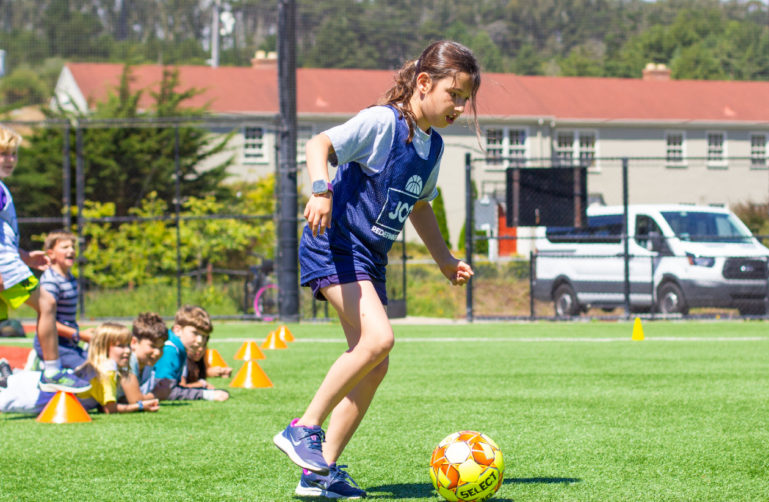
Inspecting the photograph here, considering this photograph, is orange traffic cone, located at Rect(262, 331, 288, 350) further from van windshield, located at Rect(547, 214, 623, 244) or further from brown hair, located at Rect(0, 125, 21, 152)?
van windshield, located at Rect(547, 214, 623, 244)

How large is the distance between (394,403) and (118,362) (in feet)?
6.55

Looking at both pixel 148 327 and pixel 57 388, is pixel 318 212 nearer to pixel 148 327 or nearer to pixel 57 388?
pixel 148 327

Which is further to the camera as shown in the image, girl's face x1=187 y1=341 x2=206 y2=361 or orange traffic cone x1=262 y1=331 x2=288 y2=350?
orange traffic cone x1=262 y1=331 x2=288 y2=350

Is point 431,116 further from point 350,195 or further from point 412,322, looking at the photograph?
point 412,322

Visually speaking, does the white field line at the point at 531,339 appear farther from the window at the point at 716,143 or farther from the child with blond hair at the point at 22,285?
the window at the point at 716,143

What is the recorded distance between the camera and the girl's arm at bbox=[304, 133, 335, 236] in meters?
3.83

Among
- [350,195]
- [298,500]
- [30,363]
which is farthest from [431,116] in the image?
[30,363]

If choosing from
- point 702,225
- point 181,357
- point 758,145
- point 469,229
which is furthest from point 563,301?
point 758,145

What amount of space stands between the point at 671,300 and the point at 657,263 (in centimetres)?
68

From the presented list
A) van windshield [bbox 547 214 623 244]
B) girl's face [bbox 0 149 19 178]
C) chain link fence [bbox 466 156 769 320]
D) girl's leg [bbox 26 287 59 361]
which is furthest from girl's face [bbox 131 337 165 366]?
van windshield [bbox 547 214 623 244]

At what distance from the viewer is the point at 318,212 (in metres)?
3.82

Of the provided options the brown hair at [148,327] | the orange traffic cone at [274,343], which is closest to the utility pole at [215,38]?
the orange traffic cone at [274,343]

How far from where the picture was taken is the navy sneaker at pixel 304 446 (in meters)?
4.10

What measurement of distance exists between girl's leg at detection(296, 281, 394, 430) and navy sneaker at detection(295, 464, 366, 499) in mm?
219
